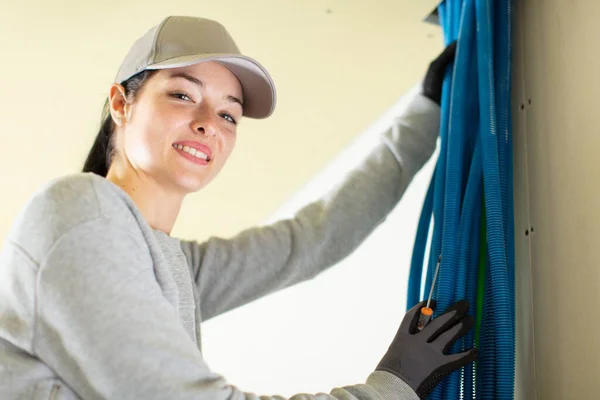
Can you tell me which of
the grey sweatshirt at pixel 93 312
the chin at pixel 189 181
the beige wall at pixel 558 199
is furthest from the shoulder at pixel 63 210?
the beige wall at pixel 558 199

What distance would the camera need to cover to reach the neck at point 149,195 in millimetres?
1568

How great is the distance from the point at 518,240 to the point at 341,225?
1.36 ft

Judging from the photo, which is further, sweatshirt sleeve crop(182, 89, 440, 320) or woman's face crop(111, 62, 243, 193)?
sweatshirt sleeve crop(182, 89, 440, 320)

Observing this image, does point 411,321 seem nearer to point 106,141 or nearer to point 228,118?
point 228,118

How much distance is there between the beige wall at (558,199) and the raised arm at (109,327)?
58 cm

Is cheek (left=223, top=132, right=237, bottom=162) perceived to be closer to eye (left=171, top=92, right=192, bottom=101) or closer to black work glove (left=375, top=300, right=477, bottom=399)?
eye (left=171, top=92, right=192, bottom=101)

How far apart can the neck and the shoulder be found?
0.29 metres

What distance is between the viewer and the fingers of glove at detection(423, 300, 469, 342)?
1400 mm

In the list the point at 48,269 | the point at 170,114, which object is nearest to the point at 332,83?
the point at 170,114

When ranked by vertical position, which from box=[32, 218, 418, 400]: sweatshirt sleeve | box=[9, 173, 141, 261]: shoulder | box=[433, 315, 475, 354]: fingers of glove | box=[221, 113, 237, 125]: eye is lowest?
box=[32, 218, 418, 400]: sweatshirt sleeve

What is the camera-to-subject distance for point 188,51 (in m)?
1.56

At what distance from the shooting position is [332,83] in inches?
89.0

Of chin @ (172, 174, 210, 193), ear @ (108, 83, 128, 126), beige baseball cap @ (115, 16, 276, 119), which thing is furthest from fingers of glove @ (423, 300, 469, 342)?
ear @ (108, 83, 128, 126)

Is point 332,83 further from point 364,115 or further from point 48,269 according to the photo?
point 48,269
